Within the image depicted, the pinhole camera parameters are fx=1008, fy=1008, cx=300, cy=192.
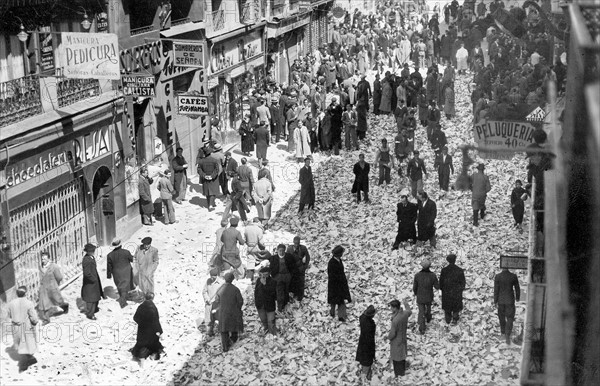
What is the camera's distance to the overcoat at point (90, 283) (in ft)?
61.9

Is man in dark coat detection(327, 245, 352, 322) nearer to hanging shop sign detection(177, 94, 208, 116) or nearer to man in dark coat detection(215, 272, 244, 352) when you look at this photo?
man in dark coat detection(215, 272, 244, 352)

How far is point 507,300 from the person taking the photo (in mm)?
17391

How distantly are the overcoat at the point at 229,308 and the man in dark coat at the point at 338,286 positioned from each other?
1911 mm

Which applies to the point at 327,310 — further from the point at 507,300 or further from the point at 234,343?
the point at 507,300

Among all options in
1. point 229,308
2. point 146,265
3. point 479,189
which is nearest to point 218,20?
point 479,189

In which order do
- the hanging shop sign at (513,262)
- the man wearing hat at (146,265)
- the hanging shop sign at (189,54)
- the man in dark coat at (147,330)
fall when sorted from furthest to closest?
the hanging shop sign at (189,54) → the man wearing hat at (146,265) → the man in dark coat at (147,330) → the hanging shop sign at (513,262)

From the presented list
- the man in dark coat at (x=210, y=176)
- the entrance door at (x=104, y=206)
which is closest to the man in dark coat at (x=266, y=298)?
the entrance door at (x=104, y=206)

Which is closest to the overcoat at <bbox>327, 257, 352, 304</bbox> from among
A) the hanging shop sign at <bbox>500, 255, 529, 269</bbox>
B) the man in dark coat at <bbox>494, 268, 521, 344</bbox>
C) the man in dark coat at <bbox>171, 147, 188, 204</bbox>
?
the man in dark coat at <bbox>494, 268, 521, 344</bbox>

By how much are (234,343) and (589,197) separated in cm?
788

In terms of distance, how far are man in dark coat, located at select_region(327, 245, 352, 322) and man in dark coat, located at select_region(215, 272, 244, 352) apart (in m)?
1.90

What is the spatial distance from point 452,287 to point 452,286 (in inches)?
0.7

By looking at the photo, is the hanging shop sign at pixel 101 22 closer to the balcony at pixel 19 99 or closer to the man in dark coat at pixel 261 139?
the balcony at pixel 19 99

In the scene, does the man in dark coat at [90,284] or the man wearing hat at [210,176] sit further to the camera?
the man wearing hat at [210,176]

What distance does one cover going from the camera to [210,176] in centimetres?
2564
